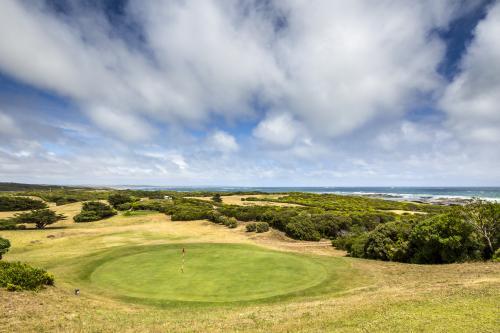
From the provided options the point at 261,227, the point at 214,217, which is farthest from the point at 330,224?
the point at 214,217

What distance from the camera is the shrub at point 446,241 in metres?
23.7

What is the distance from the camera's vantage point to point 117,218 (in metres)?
58.2

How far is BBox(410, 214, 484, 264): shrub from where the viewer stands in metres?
23.7

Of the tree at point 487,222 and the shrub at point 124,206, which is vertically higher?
the tree at point 487,222

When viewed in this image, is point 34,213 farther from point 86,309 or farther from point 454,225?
point 454,225

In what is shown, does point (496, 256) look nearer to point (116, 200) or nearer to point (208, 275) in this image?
point (208, 275)

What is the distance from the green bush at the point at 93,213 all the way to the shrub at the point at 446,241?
5357 cm

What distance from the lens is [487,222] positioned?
25.2 meters

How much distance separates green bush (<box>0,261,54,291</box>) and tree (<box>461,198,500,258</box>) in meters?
30.1

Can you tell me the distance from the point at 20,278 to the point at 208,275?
1038 cm

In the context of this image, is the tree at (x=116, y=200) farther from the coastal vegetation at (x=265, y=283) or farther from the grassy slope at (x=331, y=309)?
the grassy slope at (x=331, y=309)

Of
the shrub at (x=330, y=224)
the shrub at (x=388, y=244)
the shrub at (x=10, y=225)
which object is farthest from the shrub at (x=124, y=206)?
the shrub at (x=388, y=244)

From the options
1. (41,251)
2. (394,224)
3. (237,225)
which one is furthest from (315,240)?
(41,251)

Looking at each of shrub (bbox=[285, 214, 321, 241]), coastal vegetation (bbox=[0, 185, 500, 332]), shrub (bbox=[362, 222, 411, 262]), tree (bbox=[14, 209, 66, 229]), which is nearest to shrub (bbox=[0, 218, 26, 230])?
tree (bbox=[14, 209, 66, 229])
